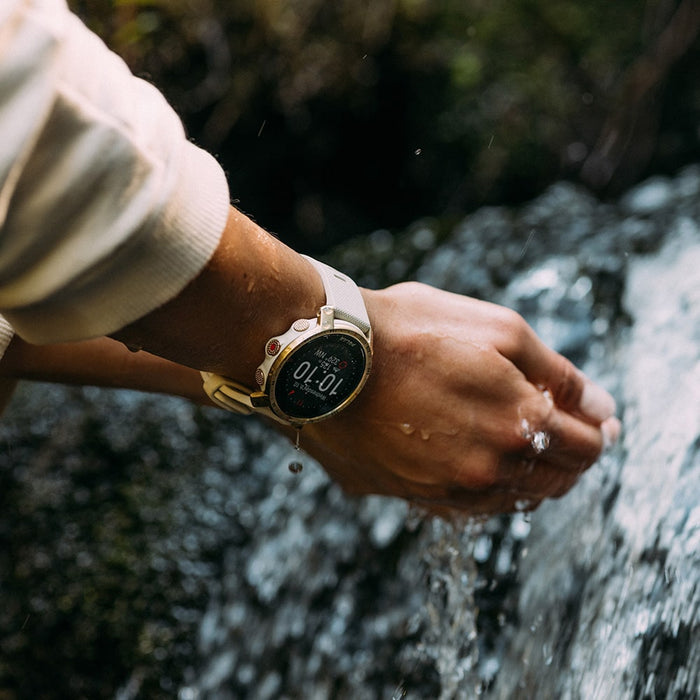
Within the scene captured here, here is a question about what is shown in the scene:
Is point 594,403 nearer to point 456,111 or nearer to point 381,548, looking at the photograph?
point 381,548

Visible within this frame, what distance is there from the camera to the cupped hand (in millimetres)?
1095

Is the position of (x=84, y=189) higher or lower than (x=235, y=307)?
higher

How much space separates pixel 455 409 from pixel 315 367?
0.70ft

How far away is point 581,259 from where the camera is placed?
7.22 ft

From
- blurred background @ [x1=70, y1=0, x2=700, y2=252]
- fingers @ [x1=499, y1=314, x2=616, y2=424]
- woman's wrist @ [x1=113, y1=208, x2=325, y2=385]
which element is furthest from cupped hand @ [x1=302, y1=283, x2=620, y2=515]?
blurred background @ [x1=70, y1=0, x2=700, y2=252]

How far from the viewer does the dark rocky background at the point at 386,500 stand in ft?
5.07

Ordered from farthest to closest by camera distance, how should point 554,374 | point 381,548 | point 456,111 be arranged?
point 456,111 → point 381,548 → point 554,374

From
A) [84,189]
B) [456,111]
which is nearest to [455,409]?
[84,189]

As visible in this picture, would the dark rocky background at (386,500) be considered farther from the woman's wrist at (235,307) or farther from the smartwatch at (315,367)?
the woman's wrist at (235,307)

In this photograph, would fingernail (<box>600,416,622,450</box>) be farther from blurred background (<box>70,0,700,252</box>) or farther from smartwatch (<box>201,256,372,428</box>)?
blurred background (<box>70,0,700,252</box>)

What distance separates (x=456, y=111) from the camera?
3.15 m

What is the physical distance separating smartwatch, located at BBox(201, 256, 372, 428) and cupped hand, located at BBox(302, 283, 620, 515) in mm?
56

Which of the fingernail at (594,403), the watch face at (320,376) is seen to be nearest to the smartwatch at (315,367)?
the watch face at (320,376)

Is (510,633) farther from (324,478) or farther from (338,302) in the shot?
(338,302)
